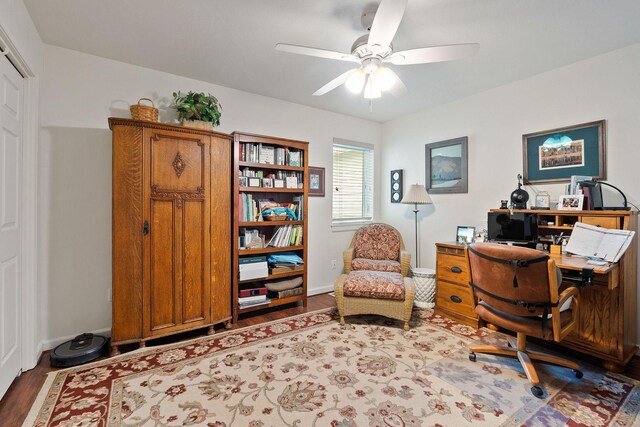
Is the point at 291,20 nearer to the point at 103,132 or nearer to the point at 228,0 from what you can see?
the point at 228,0

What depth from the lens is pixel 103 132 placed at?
8.29 feet

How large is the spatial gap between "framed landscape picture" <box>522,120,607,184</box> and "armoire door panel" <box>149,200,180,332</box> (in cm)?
350

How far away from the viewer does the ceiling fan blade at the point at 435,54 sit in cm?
168

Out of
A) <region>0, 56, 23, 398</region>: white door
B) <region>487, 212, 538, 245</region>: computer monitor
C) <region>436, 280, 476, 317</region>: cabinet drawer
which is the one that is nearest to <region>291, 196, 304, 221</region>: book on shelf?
<region>436, 280, 476, 317</region>: cabinet drawer

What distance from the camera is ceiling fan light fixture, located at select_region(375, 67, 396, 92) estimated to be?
1982mm

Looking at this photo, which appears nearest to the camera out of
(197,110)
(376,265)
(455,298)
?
(197,110)

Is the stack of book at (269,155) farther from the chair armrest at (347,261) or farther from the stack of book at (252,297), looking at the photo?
the stack of book at (252,297)

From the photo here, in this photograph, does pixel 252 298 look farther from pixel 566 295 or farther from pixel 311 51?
pixel 566 295

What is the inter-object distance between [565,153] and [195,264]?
3608mm

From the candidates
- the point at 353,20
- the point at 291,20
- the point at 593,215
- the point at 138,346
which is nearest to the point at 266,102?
the point at 291,20

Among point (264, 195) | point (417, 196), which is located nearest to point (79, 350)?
point (264, 195)

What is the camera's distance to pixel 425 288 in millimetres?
3346

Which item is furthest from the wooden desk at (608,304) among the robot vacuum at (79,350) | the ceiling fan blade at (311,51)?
the robot vacuum at (79,350)

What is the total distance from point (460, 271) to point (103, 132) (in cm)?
368
